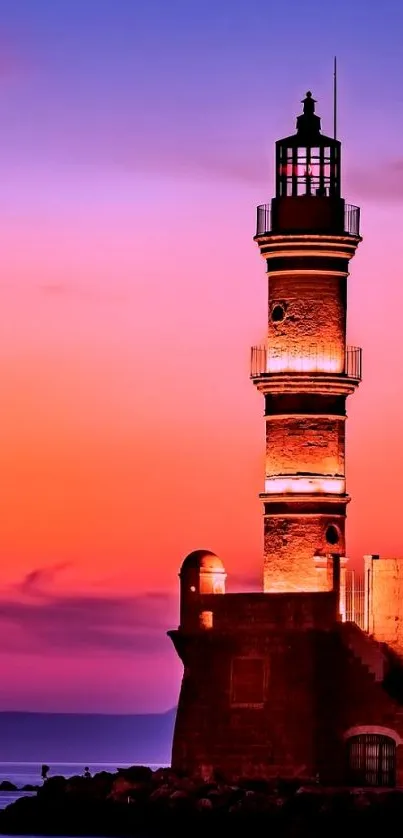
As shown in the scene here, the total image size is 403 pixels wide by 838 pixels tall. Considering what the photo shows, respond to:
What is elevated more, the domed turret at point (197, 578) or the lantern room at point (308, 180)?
the lantern room at point (308, 180)

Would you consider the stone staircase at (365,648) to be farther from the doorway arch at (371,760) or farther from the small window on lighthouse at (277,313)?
the small window on lighthouse at (277,313)

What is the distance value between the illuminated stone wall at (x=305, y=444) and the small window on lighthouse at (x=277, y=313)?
7.12 feet

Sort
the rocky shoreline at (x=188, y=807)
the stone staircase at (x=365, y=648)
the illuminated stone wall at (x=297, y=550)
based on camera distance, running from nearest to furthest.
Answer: the rocky shoreline at (x=188, y=807) < the stone staircase at (x=365, y=648) < the illuminated stone wall at (x=297, y=550)

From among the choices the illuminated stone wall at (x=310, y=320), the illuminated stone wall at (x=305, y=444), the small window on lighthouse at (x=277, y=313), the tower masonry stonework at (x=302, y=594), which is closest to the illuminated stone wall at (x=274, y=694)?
the tower masonry stonework at (x=302, y=594)

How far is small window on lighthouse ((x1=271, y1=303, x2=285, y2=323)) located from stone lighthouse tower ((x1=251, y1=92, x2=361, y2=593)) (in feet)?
0.07

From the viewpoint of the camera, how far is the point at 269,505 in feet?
182

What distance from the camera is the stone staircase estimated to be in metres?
53.0

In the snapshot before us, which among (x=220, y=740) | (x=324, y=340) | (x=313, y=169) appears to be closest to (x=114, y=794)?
(x=220, y=740)

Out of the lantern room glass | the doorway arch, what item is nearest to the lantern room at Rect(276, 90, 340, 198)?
the lantern room glass

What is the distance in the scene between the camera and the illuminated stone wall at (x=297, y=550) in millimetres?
55031

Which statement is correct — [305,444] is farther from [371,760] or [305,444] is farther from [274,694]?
[371,760]

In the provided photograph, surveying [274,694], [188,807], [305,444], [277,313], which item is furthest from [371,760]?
[277,313]

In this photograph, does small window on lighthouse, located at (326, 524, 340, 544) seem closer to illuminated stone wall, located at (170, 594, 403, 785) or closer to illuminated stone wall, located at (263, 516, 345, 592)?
illuminated stone wall, located at (263, 516, 345, 592)

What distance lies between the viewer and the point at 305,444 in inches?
2185
